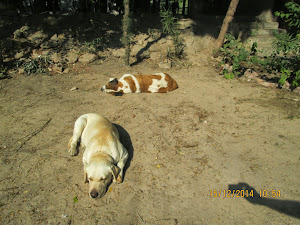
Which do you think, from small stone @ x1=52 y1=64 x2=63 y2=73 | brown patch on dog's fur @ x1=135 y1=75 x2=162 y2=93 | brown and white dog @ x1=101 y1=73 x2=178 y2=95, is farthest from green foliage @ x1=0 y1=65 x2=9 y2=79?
brown patch on dog's fur @ x1=135 y1=75 x2=162 y2=93

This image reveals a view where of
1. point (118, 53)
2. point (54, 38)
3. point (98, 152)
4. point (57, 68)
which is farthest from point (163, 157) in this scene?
point (54, 38)

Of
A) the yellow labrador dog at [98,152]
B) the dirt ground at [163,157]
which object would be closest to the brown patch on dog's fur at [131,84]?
the dirt ground at [163,157]

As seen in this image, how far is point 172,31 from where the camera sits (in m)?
8.79

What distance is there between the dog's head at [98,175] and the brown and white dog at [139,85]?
341cm

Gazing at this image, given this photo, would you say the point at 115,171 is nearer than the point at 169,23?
Yes

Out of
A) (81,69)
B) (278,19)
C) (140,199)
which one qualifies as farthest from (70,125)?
(278,19)

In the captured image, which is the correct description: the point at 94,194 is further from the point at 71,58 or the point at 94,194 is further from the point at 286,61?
the point at 286,61

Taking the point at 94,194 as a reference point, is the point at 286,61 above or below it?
above

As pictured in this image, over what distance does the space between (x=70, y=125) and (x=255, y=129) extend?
4072 mm

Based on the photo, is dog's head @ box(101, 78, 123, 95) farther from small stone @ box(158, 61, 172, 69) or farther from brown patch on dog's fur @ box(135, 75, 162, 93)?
small stone @ box(158, 61, 172, 69)

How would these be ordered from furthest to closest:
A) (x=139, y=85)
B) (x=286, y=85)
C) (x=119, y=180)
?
(x=286, y=85) → (x=139, y=85) → (x=119, y=180)

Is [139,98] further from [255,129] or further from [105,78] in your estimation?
[255,129]

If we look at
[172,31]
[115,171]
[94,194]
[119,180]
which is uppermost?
[172,31]

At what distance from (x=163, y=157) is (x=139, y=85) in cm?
287
